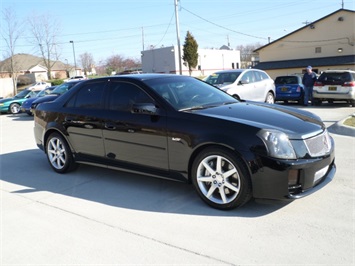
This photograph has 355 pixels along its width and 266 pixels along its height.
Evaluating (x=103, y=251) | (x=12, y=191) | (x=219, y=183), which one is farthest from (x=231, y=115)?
(x=12, y=191)

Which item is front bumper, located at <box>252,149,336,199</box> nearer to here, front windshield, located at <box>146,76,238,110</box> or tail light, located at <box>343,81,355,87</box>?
front windshield, located at <box>146,76,238,110</box>

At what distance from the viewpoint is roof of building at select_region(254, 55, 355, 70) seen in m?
34.2

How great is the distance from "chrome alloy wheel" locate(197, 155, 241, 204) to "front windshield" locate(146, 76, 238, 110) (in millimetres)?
862

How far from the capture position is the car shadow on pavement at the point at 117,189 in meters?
4.17

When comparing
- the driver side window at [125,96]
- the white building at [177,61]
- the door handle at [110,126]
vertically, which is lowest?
the door handle at [110,126]

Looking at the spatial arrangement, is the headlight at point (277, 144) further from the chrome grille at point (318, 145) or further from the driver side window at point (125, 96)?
the driver side window at point (125, 96)

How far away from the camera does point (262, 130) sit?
150 inches

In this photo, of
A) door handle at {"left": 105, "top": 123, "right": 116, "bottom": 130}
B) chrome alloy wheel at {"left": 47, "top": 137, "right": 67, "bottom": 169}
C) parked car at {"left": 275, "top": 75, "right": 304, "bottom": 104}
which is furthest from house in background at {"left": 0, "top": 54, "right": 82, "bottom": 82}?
door handle at {"left": 105, "top": 123, "right": 116, "bottom": 130}

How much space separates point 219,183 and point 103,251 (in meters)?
1.48

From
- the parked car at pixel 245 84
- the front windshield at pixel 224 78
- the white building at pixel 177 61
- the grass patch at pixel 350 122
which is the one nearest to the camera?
the grass patch at pixel 350 122

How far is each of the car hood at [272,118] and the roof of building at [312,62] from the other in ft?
108

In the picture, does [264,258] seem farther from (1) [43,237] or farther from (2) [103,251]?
(1) [43,237]

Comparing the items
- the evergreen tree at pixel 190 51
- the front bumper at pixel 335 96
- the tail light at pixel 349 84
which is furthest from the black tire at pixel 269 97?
the evergreen tree at pixel 190 51

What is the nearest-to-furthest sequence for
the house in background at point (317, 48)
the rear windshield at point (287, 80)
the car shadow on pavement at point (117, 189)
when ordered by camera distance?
1. the car shadow on pavement at point (117, 189)
2. the rear windshield at point (287, 80)
3. the house in background at point (317, 48)
